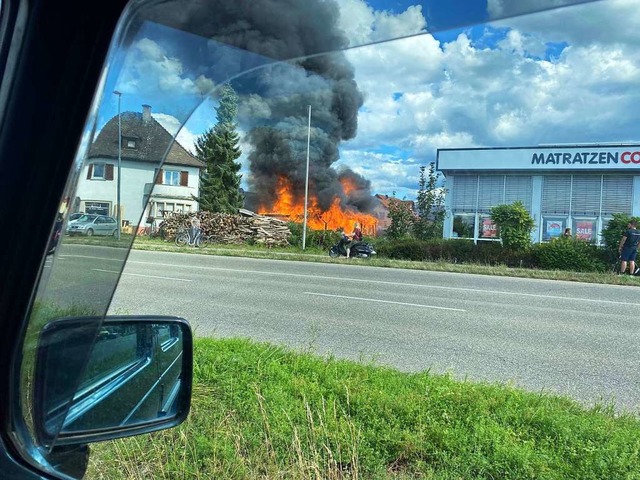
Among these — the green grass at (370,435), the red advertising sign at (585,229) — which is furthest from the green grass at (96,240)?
the red advertising sign at (585,229)

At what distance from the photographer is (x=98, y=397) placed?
1188mm

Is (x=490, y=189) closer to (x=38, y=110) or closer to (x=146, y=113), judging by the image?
(x=146, y=113)

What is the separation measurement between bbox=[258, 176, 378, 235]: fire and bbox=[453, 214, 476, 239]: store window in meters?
2.14

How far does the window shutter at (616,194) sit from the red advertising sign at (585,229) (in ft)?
2.78

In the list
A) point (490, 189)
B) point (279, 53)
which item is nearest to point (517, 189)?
point (490, 189)

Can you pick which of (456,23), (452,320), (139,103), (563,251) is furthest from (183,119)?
(563,251)

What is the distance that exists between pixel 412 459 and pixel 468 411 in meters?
0.64

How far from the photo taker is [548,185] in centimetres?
854

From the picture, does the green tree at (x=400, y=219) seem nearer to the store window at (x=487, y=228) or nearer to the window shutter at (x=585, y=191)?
the store window at (x=487, y=228)

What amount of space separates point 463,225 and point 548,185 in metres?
3.39

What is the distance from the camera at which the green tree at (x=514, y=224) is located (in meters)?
11.5

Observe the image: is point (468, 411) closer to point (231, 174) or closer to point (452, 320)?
point (231, 174)

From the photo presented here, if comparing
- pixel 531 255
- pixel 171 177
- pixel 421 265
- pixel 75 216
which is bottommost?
pixel 421 265

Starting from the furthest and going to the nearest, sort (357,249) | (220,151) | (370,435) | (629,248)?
(357,249) → (629,248) → (370,435) → (220,151)
